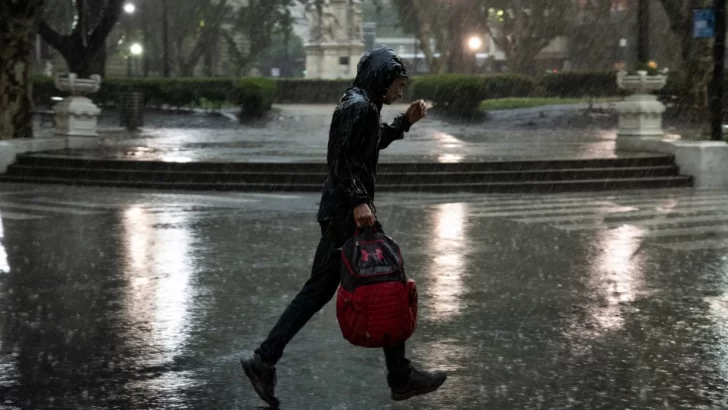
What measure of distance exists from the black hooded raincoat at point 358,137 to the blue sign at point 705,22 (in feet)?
49.2

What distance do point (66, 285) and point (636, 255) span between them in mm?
5426

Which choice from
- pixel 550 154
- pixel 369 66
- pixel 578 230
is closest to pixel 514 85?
pixel 550 154

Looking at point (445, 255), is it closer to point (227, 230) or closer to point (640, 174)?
point (227, 230)

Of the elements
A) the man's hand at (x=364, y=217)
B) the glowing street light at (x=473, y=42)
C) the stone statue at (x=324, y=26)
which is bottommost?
the man's hand at (x=364, y=217)

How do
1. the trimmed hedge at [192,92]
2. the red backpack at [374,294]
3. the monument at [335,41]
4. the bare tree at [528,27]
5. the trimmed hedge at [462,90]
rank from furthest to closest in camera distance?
the monument at [335,41], the bare tree at [528,27], the trimmed hedge at [192,92], the trimmed hedge at [462,90], the red backpack at [374,294]

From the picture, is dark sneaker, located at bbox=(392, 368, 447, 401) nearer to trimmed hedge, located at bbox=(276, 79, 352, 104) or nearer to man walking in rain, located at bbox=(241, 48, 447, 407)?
man walking in rain, located at bbox=(241, 48, 447, 407)

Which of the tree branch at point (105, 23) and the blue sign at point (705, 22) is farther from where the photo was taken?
the tree branch at point (105, 23)

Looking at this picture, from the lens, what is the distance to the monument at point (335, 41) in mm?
60219

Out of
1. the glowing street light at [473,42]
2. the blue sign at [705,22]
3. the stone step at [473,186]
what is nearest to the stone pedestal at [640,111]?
the blue sign at [705,22]

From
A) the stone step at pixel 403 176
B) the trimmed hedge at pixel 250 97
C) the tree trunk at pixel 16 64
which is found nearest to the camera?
the stone step at pixel 403 176

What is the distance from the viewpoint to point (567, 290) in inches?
362

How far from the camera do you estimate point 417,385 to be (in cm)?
557

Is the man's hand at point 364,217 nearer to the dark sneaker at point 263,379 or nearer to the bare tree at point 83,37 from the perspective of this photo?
the dark sneaker at point 263,379

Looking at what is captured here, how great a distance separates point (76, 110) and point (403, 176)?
9197 millimetres
